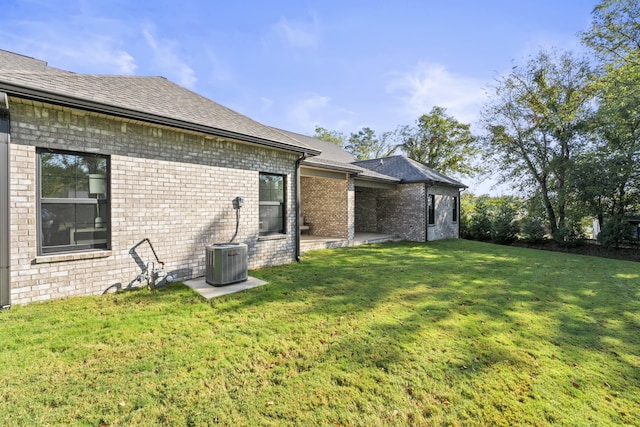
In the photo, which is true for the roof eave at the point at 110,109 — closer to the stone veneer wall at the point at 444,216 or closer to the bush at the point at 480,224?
the stone veneer wall at the point at 444,216

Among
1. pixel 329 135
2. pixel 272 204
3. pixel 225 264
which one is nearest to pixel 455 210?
pixel 272 204

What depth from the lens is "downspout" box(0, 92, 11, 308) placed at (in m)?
3.78

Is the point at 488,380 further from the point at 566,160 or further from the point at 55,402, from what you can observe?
the point at 566,160

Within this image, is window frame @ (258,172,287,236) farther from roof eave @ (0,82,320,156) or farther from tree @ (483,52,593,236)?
tree @ (483,52,593,236)

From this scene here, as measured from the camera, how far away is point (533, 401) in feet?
7.63

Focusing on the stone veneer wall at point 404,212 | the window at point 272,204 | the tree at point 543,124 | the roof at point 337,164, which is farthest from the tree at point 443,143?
the window at point 272,204

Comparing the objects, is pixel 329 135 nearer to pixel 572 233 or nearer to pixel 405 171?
pixel 405 171

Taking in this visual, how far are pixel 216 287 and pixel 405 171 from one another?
38.8 ft

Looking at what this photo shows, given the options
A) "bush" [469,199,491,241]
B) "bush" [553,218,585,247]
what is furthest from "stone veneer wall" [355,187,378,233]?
"bush" [553,218,585,247]

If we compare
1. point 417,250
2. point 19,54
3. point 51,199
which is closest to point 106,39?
point 19,54

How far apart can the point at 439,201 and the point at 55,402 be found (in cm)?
1519

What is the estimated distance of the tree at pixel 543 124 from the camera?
14195mm

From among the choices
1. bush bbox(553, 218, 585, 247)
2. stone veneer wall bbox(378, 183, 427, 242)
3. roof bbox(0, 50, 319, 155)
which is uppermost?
roof bbox(0, 50, 319, 155)

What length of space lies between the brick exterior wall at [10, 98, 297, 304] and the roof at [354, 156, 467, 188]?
344 inches
